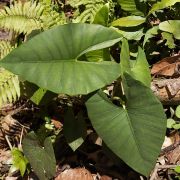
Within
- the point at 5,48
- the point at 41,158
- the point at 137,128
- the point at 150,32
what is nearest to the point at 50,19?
the point at 5,48

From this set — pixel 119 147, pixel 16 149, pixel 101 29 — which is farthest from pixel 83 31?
pixel 16 149

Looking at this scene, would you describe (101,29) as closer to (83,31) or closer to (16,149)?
(83,31)

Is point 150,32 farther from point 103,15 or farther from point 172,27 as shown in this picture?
point 103,15

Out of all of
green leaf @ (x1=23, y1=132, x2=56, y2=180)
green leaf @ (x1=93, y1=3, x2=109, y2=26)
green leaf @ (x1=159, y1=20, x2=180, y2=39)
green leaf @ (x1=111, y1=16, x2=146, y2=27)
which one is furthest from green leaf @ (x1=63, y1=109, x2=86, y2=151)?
green leaf @ (x1=159, y1=20, x2=180, y2=39)

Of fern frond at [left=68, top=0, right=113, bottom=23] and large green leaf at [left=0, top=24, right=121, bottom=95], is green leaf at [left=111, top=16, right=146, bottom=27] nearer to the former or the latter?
fern frond at [left=68, top=0, right=113, bottom=23]

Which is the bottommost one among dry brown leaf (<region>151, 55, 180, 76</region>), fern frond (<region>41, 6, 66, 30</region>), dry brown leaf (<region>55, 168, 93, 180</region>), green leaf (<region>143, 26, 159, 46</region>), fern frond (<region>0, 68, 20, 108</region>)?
dry brown leaf (<region>55, 168, 93, 180</region>)

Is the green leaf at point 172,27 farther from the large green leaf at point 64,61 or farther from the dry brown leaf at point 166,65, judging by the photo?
the large green leaf at point 64,61

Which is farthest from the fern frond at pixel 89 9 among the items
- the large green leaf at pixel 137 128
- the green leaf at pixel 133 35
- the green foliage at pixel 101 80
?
the large green leaf at pixel 137 128
